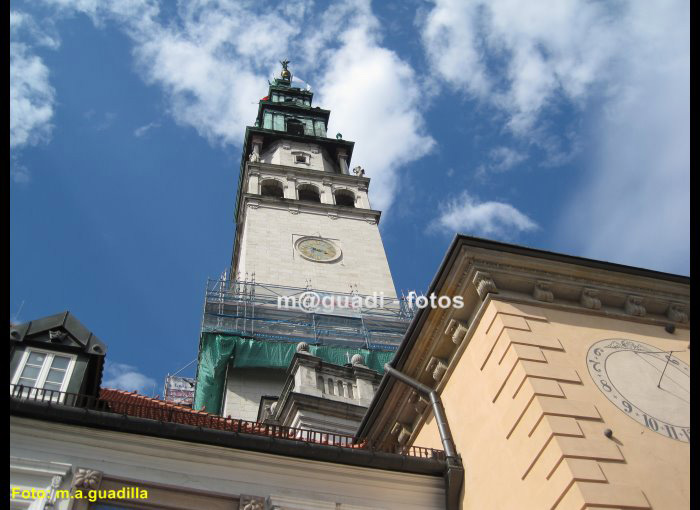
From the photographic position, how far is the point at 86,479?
8.83 m

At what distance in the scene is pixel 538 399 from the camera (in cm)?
888

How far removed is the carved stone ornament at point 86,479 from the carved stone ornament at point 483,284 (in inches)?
227

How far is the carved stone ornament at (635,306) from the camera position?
430 inches

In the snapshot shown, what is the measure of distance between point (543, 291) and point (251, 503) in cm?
520

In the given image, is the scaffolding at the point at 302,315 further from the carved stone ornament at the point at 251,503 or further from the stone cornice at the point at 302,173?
the carved stone ornament at the point at 251,503

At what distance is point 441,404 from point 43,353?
19.9ft

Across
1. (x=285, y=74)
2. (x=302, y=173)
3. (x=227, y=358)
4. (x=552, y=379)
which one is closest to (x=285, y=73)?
(x=285, y=74)

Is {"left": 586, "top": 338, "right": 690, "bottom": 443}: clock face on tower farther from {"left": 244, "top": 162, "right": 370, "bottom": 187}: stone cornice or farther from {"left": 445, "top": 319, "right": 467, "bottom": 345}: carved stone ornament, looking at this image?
{"left": 244, "top": 162, "right": 370, "bottom": 187}: stone cornice

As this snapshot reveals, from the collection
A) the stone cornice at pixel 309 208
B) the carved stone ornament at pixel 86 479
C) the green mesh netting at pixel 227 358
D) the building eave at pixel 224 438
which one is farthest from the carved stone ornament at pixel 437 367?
the stone cornice at pixel 309 208

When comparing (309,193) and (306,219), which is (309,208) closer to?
(306,219)

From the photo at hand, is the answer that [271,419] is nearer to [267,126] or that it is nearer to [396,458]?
[396,458]

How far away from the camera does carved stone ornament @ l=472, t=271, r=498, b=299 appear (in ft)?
34.6
